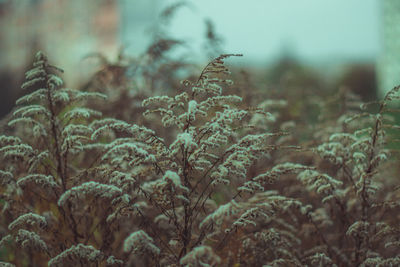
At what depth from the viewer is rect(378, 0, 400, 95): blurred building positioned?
19.6 ft

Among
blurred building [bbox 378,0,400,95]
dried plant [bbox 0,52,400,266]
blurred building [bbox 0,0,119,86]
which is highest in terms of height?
blurred building [bbox 0,0,119,86]

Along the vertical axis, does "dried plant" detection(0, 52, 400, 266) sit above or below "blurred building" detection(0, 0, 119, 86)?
below

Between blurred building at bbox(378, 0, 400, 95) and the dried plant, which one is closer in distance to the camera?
the dried plant

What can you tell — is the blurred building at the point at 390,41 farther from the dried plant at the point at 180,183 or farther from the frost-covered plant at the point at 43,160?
the frost-covered plant at the point at 43,160

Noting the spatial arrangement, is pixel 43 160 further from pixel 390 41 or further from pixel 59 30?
pixel 59 30

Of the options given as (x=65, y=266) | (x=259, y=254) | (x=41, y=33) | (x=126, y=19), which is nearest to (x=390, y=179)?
(x=259, y=254)

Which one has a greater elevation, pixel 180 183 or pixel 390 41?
pixel 390 41

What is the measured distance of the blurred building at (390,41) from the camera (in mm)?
5965

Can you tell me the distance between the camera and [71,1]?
20.1 metres

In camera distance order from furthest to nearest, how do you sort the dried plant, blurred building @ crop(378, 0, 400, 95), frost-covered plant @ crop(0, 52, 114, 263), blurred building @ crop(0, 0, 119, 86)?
blurred building @ crop(0, 0, 119, 86)
blurred building @ crop(378, 0, 400, 95)
frost-covered plant @ crop(0, 52, 114, 263)
the dried plant

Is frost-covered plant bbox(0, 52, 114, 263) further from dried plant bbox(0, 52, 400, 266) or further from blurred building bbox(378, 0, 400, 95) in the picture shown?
blurred building bbox(378, 0, 400, 95)

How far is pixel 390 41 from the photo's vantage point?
20.2 ft

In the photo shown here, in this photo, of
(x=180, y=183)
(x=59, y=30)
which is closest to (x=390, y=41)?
(x=180, y=183)

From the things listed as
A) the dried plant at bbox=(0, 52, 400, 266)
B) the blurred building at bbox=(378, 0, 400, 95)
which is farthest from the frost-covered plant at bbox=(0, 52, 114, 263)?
the blurred building at bbox=(378, 0, 400, 95)
